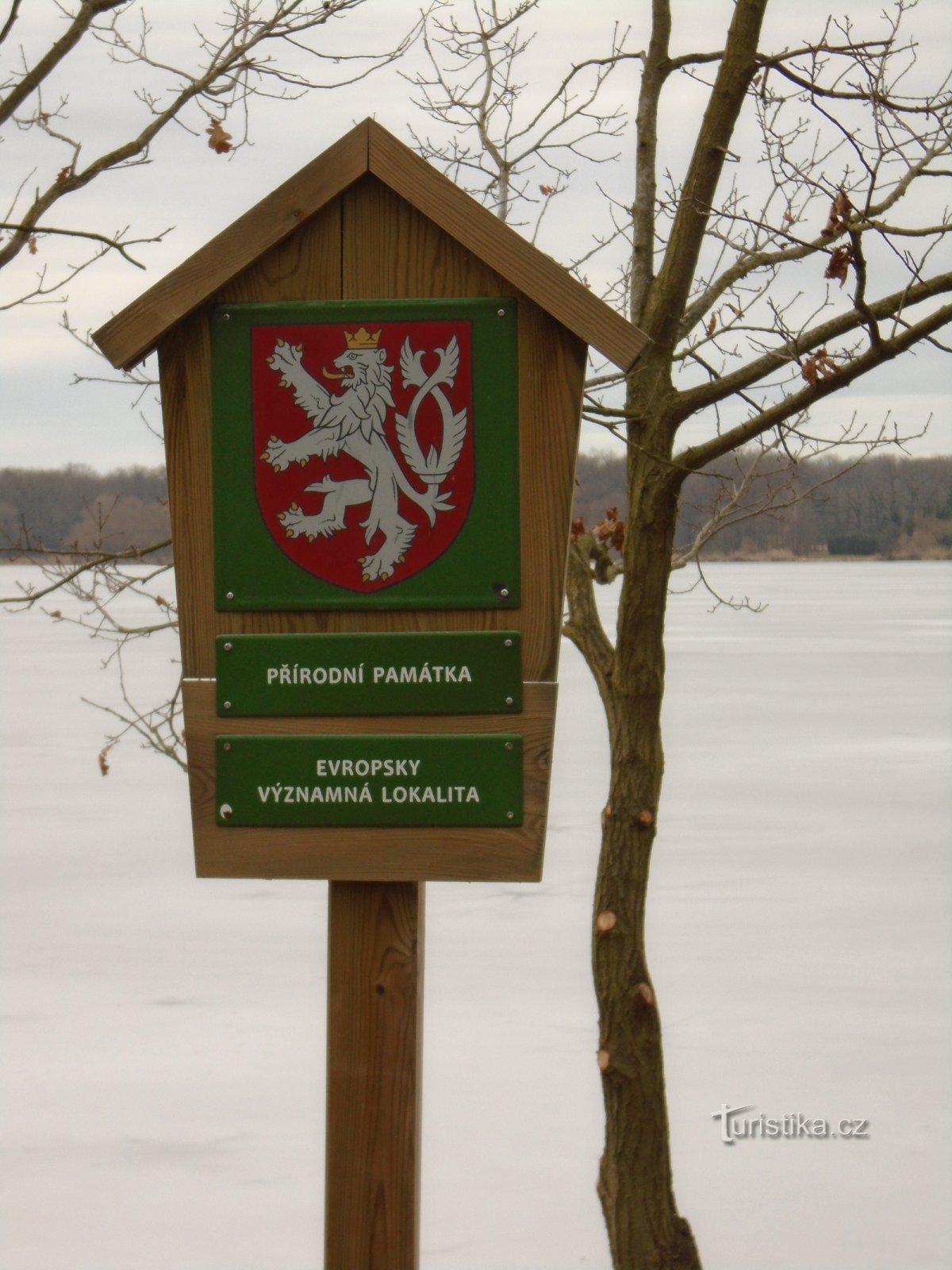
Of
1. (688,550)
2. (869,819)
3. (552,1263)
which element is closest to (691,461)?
(688,550)

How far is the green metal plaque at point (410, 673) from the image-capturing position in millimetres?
2551

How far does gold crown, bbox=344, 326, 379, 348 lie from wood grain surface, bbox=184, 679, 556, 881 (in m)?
0.61

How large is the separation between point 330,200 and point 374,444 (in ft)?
1.39

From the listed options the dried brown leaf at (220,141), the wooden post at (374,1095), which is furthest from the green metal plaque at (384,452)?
the dried brown leaf at (220,141)

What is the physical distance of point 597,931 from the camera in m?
4.06

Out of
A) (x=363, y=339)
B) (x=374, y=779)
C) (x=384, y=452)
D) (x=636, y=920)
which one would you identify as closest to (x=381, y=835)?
(x=374, y=779)

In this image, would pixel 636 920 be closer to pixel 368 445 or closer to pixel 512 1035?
pixel 368 445

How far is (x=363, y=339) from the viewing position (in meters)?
2.55

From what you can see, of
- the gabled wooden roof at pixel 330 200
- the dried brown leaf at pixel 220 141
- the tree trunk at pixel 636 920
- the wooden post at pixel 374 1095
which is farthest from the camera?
the dried brown leaf at pixel 220 141

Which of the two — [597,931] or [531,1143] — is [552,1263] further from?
[597,931]

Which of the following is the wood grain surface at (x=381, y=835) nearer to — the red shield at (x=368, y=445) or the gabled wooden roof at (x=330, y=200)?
the red shield at (x=368, y=445)

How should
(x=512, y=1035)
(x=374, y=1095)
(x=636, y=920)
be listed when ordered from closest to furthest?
(x=374, y=1095) → (x=636, y=920) → (x=512, y=1035)

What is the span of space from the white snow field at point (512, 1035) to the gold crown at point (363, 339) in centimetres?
329

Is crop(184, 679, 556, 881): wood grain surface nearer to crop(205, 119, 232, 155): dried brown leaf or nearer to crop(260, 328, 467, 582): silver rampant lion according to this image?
crop(260, 328, 467, 582): silver rampant lion
